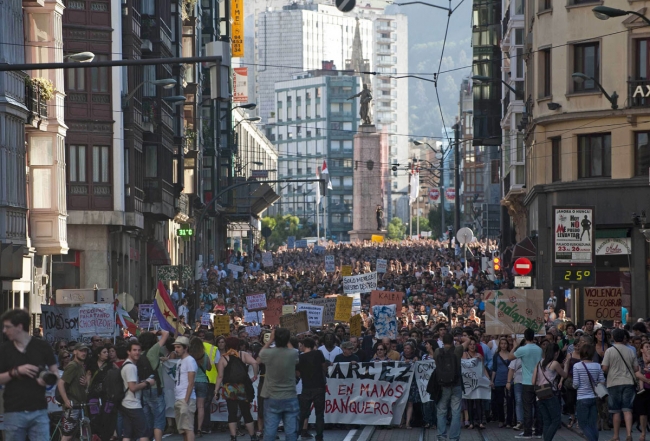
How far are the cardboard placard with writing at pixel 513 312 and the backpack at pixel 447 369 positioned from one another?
246 inches

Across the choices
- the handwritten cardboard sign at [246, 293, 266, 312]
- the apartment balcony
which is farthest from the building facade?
the apartment balcony

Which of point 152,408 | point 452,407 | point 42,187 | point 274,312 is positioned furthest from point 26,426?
point 42,187

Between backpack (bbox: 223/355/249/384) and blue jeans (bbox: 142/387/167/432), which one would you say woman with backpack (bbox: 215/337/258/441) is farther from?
blue jeans (bbox: 142/387/167/432)

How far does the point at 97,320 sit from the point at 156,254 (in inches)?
1183

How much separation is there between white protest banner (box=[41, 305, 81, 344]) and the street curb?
6577mm

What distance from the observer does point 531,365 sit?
1947 cm

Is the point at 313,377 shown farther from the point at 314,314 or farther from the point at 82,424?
the point at 314,314

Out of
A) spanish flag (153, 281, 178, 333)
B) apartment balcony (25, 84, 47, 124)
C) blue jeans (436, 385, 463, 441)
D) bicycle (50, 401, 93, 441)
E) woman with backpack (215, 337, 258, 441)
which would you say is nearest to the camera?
bicycle (50, 401, 93, 441)

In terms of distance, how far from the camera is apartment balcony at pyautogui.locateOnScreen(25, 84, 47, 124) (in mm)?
33375

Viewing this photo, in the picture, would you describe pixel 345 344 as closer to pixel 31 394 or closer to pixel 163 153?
pixel 31 394

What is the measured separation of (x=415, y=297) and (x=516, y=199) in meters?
10.8

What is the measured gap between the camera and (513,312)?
24.9 meters

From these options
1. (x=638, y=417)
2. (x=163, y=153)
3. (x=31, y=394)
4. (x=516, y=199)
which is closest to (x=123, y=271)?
(x=163, y=153)

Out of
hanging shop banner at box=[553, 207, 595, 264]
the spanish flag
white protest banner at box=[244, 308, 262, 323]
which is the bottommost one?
white protest banner at box=[244, 308, 262, 323]
